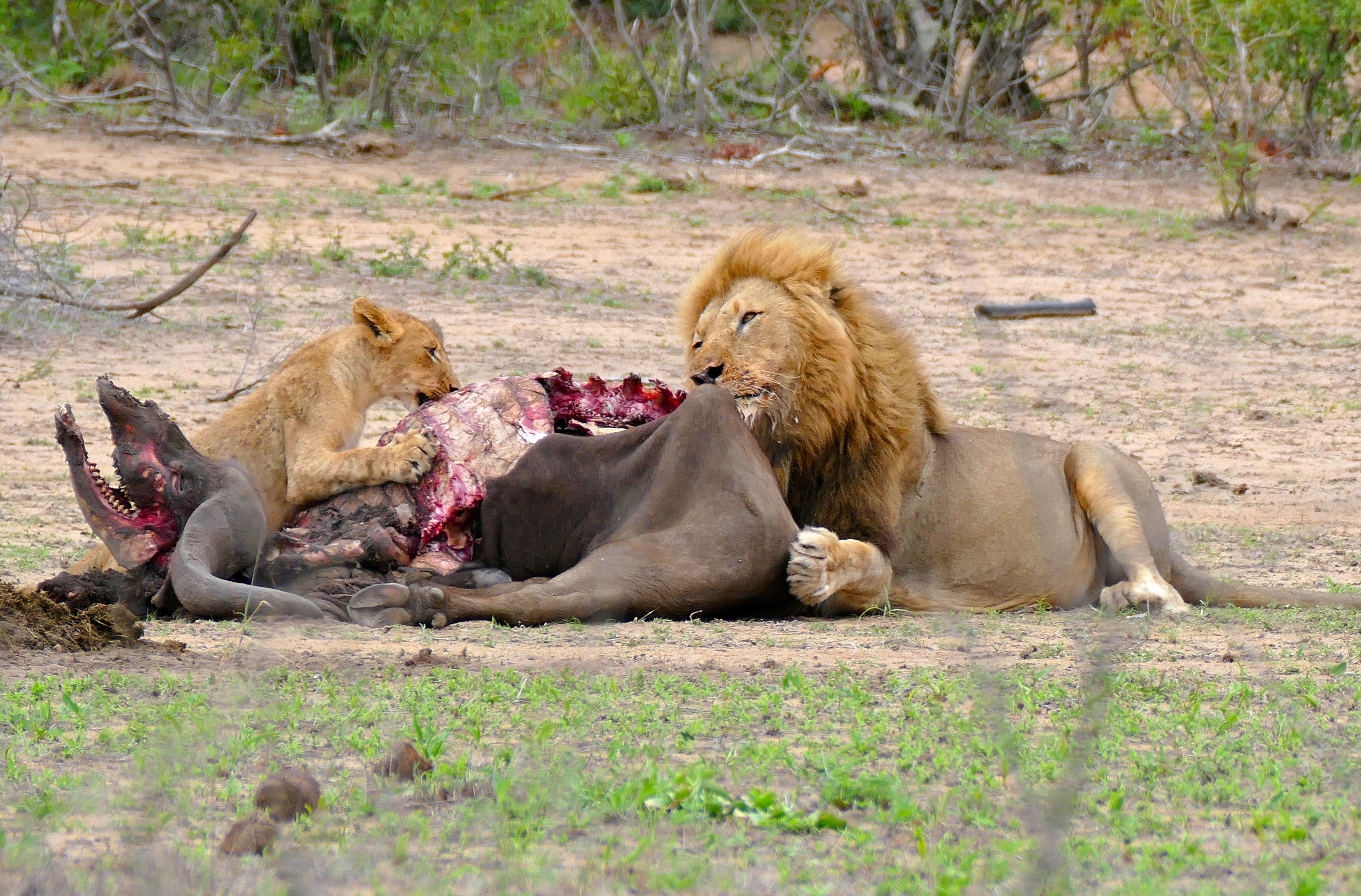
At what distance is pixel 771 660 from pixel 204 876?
6.04ft

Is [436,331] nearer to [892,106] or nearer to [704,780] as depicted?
[704,780]

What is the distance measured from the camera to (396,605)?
4.30 meters

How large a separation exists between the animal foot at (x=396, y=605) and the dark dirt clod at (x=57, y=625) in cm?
60

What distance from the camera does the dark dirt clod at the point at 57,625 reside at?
3.80m

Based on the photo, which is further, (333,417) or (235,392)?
(235,392)

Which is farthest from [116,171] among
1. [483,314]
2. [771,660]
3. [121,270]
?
[771,660]

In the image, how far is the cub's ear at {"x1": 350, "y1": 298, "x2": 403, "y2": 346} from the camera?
5344 millimetres

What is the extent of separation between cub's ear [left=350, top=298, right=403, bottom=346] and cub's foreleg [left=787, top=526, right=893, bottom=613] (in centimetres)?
170

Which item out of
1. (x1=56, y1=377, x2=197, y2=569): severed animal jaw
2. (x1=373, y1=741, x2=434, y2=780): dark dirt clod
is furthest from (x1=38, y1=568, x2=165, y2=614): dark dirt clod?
(x1=373, y1=741, x2=434, y2=780): dark dirt clod

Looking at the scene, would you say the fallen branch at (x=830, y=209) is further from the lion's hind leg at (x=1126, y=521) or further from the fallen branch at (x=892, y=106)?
the lion's hind leg at (x=1126, y=521)

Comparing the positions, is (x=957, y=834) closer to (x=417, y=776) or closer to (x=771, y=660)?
(x=417, y=776)

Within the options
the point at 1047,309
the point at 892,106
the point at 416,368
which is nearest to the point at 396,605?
the point at 416,368

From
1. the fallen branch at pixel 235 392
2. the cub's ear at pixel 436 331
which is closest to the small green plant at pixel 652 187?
the fallen branch at pixel 235 392

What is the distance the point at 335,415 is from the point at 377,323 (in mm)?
Result: 447
